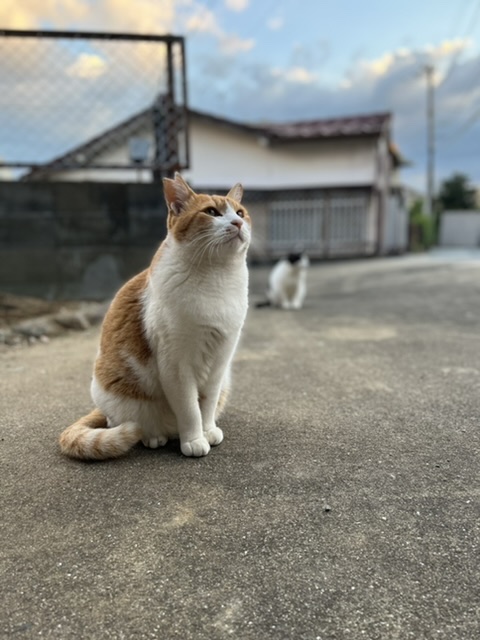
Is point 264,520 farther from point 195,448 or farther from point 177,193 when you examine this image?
point 177,193

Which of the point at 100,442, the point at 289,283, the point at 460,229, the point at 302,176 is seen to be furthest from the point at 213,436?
the point at 460,229

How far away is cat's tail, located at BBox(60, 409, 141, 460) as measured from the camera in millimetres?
1980

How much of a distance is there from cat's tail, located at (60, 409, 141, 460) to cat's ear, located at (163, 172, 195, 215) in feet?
3.24

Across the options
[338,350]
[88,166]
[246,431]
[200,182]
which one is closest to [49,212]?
[88,166]

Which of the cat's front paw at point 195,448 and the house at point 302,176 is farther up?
the house at point 302,176

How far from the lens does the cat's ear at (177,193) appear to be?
205cm

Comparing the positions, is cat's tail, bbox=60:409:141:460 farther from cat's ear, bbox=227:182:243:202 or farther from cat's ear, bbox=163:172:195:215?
cat's ear, bbox=227:182:243:202

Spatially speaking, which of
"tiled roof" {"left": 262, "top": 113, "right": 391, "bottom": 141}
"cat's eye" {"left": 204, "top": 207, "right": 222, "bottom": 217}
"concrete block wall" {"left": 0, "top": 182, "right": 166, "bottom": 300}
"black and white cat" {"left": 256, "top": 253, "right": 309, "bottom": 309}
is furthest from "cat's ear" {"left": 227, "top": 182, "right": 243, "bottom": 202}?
"tiled roof" {"left": 262, "top": 113, "right": 391, "bottom": 141}

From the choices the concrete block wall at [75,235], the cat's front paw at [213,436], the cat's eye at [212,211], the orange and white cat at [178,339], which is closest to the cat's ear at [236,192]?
the orange and white cat at [178,339]

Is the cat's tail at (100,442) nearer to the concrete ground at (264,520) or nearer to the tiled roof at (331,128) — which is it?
the concrete ground at (264,520)

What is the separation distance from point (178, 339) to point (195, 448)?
0.50 meters

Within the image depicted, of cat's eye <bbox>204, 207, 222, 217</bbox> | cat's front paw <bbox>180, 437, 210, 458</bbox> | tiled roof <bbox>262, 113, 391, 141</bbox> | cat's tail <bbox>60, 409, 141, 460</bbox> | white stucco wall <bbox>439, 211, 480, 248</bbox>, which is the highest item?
tiled roof <bbox>262, 113, 391, 141</bbox>

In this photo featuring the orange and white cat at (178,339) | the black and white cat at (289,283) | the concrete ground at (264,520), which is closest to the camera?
the concrete ground at (264,520)

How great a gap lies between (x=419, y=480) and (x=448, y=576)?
0.55m
